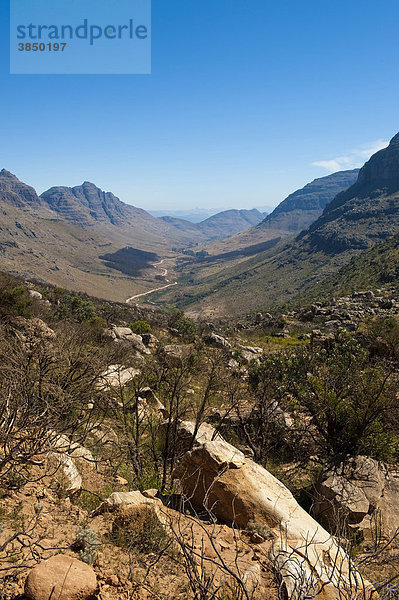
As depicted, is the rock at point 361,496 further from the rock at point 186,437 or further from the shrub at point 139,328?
the shrub at point 139,328

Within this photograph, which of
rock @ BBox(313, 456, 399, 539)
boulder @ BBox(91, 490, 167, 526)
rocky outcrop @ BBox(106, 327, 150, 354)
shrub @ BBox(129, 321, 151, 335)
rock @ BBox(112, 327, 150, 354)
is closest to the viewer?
boulder @ BBox(91, 490, 167, 526)

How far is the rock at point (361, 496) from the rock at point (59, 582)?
5.57 meters

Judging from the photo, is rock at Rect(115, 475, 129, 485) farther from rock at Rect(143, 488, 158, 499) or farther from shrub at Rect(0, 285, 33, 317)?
shrub at Rect(0, 285, 33, 317)

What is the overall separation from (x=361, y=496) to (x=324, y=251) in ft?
485

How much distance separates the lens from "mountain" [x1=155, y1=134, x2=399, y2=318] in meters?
119

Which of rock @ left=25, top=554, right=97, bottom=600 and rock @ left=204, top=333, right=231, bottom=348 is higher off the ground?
rock @ left=25, top=554, right=97, bottom=600

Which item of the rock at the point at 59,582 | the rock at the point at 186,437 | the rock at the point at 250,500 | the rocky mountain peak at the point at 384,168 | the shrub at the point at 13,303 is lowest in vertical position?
the rock at the point at 186,437

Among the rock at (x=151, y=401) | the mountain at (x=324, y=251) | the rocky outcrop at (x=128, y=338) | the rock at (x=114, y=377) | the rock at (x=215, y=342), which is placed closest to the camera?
the rock at (x=114, y=377)

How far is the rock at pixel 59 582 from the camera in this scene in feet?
11.6

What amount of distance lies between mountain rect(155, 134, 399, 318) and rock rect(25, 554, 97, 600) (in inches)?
3991

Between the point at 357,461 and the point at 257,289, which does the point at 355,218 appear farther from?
the point at 357,461

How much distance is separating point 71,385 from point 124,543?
5.53 meters

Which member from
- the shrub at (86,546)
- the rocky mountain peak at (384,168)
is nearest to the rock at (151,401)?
the shrub at (86,546)

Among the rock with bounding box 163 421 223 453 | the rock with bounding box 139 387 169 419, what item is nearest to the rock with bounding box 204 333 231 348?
the rock with bounding box 139 387 169 419
